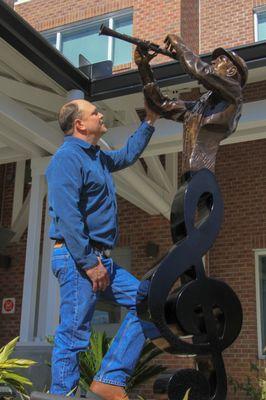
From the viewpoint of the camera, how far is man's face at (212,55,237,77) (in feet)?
9.33

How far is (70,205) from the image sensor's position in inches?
95.0

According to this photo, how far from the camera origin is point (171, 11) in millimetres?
11188

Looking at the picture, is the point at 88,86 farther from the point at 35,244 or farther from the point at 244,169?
the point at 244,169

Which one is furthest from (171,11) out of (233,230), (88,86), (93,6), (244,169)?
(88,86)

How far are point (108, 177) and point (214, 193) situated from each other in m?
0.52

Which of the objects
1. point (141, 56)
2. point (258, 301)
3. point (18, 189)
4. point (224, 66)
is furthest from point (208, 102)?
point (18, 189)

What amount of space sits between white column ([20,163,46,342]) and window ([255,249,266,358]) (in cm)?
341

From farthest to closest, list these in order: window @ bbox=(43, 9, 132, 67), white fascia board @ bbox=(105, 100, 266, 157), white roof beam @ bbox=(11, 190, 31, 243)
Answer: window @ bbox=(43, 9, 132, 67) → white roof beam @ bbox=(11, 190, 31, 243) → white fascia board @ bbox=(105, 100, 266, 157)

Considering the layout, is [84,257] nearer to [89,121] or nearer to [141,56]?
[89,121]

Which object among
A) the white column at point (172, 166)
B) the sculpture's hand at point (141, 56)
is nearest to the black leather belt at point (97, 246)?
the sculpture's hand at point (141, 56)

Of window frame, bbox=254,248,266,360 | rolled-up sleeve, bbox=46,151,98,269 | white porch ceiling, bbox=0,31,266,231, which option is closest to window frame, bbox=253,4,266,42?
window frame, bbox=254,248,266,360

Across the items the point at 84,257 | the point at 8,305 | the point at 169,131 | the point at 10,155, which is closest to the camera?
the point at 84,257

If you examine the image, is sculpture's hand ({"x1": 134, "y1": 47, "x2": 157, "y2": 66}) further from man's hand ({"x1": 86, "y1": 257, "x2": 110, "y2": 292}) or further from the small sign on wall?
the small sign on wall

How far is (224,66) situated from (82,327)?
149 centimetres
